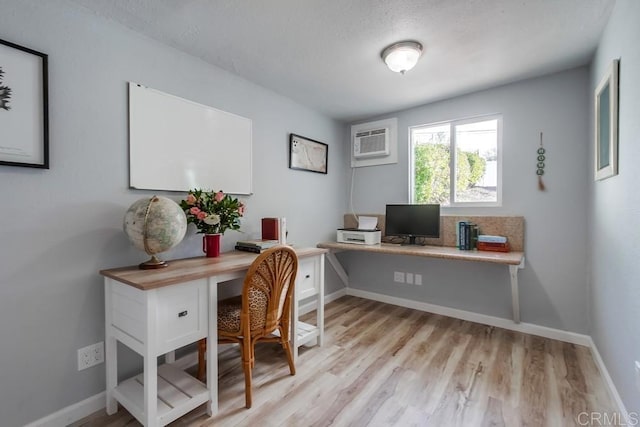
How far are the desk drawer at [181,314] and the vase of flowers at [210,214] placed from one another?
48cm

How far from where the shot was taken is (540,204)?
2500 mm

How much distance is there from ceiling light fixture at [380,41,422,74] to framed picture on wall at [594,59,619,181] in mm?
1058

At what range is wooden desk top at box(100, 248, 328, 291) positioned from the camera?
1.34m

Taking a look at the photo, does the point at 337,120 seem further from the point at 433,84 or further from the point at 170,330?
the point at 170,330

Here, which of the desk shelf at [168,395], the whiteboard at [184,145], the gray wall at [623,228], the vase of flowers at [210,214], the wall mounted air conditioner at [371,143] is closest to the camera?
the gray wall at [623,228]

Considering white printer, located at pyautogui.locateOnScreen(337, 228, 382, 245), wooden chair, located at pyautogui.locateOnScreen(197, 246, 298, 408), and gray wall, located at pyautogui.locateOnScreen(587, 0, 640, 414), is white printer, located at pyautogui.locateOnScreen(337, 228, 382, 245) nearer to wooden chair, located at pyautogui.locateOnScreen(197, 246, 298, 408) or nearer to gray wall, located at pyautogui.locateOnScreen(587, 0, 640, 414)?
wooden chair, located at pyautogui.locateOnScreen(197, 246, 298, 408)

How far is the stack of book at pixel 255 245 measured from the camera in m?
2.15

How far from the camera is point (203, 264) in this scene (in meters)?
1.74

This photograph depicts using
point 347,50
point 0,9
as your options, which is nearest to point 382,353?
point 347,50

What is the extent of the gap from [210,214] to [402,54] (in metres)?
1.69

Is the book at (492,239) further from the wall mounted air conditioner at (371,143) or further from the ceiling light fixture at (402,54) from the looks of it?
the ceiling light fixture at (402,54)

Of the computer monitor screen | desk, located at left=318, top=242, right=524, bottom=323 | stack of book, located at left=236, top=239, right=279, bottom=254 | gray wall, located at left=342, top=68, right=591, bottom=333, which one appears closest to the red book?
stack of book, located at left=236, top=239, right=279, bottom=254

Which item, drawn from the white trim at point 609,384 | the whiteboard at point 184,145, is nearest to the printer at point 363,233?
the whiteboard at point 184,145

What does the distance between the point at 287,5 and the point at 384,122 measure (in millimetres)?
2048
